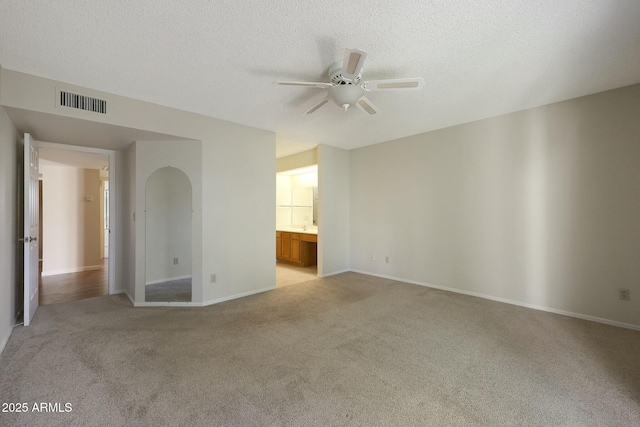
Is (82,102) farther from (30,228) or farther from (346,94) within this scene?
(346,94)

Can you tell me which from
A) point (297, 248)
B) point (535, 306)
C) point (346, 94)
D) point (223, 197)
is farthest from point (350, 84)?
point (297, 248)

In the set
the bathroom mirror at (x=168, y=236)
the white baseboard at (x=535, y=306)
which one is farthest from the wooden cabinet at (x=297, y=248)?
the bathroom mirror at (x=168, y=236)

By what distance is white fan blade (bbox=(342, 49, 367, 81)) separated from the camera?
6.15ft

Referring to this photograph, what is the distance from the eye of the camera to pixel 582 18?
1.89 m

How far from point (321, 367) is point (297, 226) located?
212 inches

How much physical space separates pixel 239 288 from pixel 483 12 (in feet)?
13.1

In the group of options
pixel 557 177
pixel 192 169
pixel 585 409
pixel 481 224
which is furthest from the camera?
pixel 481 224

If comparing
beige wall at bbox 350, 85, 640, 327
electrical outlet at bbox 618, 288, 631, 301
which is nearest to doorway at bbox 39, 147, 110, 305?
beige wall at bbox 350, 85, 640, 327

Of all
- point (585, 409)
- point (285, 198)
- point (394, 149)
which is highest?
point (394, 149)

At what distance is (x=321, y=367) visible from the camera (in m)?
2.19

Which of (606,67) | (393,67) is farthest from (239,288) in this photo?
(606,67)

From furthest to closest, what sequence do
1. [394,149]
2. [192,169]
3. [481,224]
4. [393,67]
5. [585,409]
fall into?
[394,149], [481,224], [192,169], [393,67], [585,409]

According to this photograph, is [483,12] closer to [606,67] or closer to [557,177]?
[606,67]

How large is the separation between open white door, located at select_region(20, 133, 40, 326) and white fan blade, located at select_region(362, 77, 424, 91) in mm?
3544
